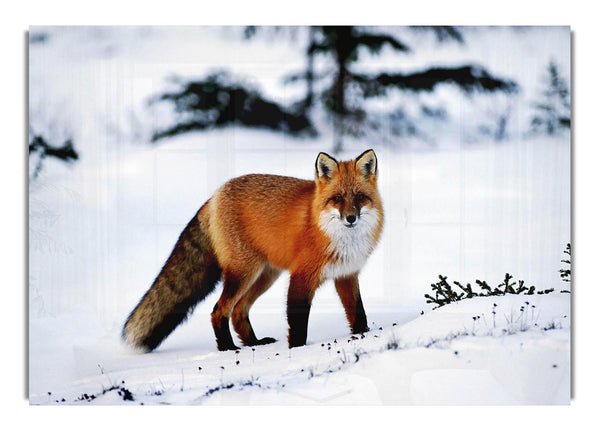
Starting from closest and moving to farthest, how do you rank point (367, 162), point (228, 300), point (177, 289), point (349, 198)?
point (349, 198) → point (367, 162) → point (228, 300) → point (177, 289)

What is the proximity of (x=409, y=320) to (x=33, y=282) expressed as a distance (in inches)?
104

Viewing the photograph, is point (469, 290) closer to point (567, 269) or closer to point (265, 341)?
point (567, 269)

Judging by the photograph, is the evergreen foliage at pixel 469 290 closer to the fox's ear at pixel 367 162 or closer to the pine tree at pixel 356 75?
the fox's ear at pixel 367 162

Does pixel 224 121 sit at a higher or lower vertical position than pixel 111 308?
higher

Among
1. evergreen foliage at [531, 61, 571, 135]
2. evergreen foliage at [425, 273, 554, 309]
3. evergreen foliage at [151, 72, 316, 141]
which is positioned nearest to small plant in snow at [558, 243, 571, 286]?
evergreen foliage at [425, 273, 554, 309]

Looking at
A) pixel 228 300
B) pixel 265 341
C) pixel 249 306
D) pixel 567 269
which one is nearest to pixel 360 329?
pixel 265 341

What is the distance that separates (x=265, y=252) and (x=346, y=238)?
619 mm

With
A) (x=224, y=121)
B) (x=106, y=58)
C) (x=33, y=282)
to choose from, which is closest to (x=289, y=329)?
(x=224, y=121)

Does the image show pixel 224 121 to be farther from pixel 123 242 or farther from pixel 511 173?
pixel 511 173

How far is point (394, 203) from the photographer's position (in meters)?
5.00

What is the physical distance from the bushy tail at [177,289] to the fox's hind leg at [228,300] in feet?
0.41

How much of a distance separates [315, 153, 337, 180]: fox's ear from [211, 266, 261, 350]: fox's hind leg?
31.5 inches

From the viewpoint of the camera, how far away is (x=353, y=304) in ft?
16.5

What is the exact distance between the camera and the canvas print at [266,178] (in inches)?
197
